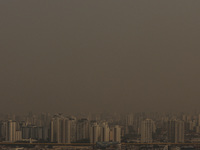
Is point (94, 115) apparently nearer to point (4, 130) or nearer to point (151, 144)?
point (151, 144)

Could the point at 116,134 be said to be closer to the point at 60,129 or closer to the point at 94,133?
the point at 94,133

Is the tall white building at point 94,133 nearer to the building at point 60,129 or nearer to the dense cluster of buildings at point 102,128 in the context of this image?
the dense cluster of buildings at point 102,128

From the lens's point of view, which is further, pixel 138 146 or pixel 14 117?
pixel 14 117

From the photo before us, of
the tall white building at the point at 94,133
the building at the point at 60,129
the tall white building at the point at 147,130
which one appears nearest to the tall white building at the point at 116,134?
the tall white building at the point at 94,133

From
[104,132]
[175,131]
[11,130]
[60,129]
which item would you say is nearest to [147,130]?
[175,131]

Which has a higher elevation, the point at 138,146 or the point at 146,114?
the point at 146,114

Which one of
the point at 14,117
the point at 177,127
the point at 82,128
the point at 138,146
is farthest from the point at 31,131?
Answer: the point at 177,127

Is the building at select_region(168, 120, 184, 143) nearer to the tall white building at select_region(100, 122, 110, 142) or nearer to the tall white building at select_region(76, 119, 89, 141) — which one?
the tall white building at select_region(100, 122, 110, 142)

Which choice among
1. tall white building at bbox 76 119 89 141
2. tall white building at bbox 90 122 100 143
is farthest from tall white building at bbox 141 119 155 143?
tall white building at bbox 76 119 89 141
